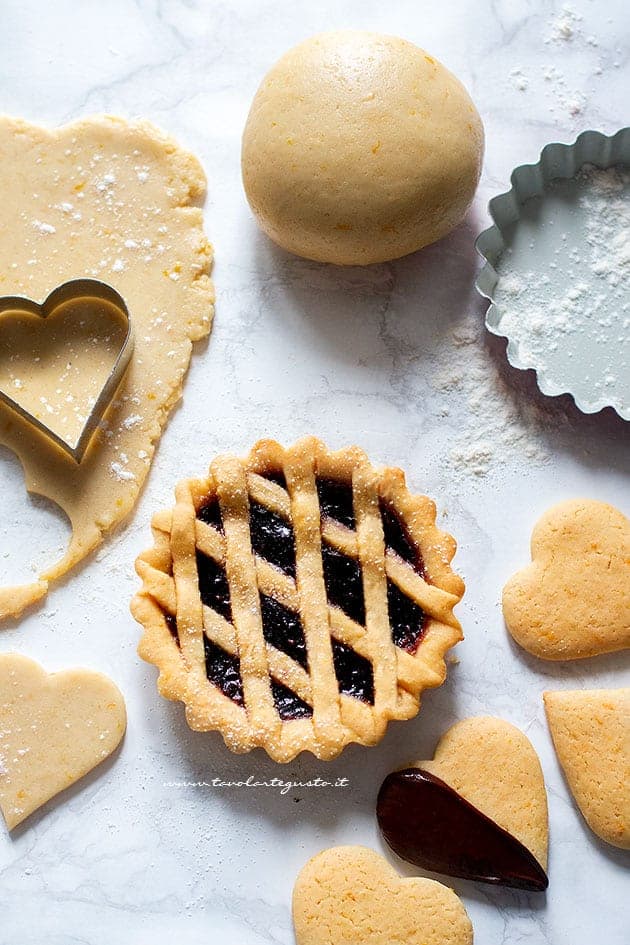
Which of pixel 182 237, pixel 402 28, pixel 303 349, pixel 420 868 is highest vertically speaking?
pixel 402 28

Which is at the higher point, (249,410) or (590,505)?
(249,410)

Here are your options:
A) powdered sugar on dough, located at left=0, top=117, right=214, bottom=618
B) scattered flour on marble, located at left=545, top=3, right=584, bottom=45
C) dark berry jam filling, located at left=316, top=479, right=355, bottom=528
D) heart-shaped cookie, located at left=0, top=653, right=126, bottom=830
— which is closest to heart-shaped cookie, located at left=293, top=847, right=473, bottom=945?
heart-shaped cookie, located at left=0, top=653, right=126, bottom=830

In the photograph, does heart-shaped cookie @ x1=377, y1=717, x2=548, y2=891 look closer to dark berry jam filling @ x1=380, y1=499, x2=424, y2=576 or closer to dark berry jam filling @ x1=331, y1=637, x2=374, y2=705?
dark berry jam filling @ x1=331, y1=637, x2=374, y2=705

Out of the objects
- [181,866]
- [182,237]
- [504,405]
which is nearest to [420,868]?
[181,866]

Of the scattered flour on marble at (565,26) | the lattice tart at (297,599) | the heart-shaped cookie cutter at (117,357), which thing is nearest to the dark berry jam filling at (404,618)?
the lattice tart at (297,599)

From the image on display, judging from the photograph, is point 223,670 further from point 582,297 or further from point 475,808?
point 582,297

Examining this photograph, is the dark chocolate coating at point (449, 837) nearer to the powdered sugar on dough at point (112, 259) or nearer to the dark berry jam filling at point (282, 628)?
the dark berry jam filling at point (282, 628)

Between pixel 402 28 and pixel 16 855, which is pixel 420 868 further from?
pixel 402 28
